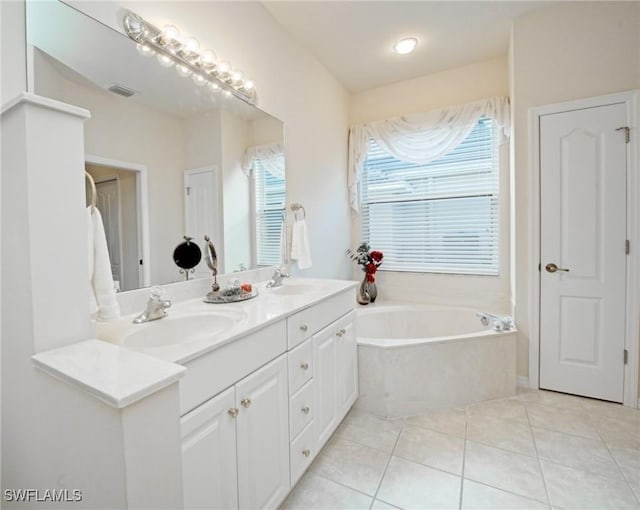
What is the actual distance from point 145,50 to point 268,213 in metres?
1.05

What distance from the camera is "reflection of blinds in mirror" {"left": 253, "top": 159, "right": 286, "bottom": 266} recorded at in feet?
6.66

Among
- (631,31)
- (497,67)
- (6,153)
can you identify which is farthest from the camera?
(497,67)

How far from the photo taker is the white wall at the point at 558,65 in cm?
201

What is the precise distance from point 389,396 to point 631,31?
280cm

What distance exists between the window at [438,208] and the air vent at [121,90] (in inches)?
93.8

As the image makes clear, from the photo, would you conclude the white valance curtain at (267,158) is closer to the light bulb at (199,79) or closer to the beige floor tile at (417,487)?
the light bulb at (199,79)

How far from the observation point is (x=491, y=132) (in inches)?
109

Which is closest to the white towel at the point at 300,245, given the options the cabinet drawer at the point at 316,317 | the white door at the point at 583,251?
the cabinet drawer at the point at 316,317

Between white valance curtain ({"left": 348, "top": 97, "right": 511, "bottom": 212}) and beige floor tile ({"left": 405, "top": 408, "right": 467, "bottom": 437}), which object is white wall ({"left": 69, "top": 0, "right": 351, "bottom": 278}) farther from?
beige floor tile ({"left": 405, "top": 408, "right": 467, "bottom": 437})

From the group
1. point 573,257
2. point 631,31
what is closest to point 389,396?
point 573,257

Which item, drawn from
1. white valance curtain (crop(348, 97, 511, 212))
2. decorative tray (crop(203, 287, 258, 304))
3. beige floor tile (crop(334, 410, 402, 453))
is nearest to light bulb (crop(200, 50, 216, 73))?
decorative tray (crop(203, 287, 258, 304))

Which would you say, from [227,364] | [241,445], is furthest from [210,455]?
[227,364]

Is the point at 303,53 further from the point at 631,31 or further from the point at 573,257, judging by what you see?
the point at 573,257

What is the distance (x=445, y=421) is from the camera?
198 cm
